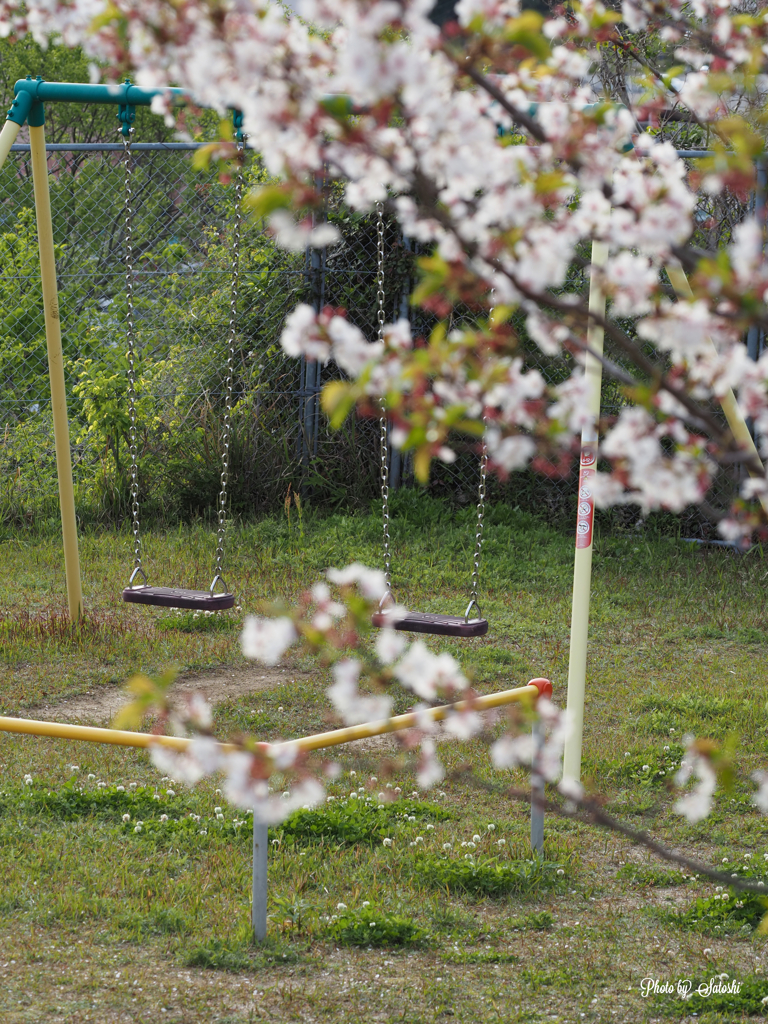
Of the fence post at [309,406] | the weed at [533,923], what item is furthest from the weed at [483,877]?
the fence post at [309,406]

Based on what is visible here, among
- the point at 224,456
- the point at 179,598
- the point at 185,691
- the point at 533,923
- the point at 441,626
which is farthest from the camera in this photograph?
the point at 185,691

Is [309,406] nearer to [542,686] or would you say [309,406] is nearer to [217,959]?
[542,686]

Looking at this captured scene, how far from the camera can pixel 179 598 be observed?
4602 millimetres

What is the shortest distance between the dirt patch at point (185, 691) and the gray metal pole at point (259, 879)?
1.91m

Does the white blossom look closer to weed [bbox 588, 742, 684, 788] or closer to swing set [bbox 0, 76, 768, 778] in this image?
swing set [bbox 0, 76, 768, 778]

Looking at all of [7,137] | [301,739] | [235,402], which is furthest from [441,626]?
[235,402]

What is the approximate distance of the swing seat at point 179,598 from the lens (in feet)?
14.9

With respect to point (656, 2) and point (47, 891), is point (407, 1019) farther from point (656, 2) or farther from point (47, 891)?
point (656, 2)

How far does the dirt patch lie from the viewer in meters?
4.69

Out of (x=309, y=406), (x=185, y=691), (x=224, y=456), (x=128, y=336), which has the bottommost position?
(x=185, y=691)

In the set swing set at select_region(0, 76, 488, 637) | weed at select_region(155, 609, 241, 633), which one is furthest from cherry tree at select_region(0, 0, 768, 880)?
weed at select_region(155, 609, 241, 633)

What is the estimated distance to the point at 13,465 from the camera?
867 centimetres

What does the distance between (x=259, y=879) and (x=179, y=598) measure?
200 centimetres

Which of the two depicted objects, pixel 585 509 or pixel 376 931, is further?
pixel 585 509
